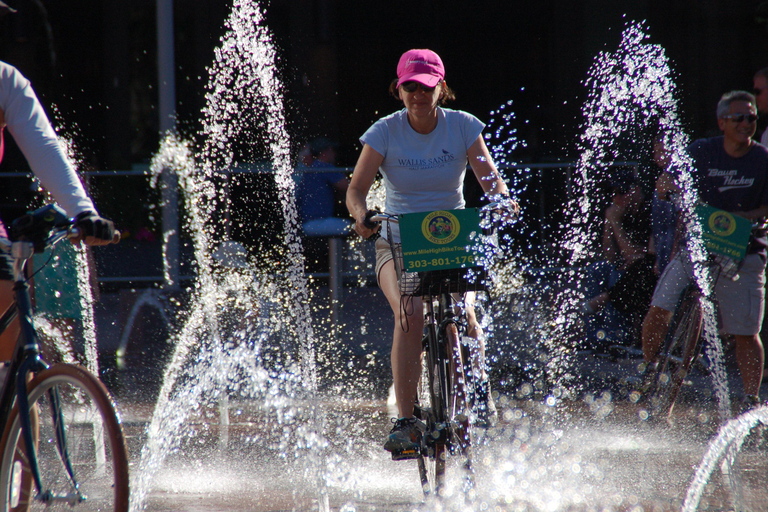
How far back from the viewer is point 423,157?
344 centimetres

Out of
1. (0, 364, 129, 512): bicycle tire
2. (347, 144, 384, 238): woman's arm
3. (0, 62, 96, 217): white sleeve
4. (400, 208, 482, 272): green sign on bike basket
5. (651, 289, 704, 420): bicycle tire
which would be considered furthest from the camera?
(651, 289, 704, 420): bicycle tire

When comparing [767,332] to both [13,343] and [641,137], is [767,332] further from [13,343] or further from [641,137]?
[13,343]

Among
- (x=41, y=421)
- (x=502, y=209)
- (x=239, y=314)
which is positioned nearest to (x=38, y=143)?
(x=41, y=421)

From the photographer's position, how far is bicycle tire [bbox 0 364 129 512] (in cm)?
233

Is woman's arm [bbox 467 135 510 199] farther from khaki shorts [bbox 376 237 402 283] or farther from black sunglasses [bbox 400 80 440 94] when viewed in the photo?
khaki shorts [bbox 376 237 402 283]

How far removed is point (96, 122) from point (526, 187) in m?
7.42

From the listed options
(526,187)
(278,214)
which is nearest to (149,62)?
(278,214)

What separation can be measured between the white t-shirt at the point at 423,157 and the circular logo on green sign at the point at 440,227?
443 millimetres

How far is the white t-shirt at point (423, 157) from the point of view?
11.3ft

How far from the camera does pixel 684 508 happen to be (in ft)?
10.3

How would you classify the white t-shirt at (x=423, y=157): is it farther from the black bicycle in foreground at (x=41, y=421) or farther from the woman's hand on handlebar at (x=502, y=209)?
the black bicycle in foreground at (x=41, y=421)

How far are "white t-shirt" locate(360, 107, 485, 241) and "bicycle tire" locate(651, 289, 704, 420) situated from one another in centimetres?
201

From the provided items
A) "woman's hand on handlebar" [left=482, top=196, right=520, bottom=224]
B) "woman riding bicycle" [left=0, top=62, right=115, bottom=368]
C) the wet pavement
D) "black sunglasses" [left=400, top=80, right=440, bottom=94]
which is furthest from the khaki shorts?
"woman riding bicycle" [left=0, top=62, right=115, bottom=368]

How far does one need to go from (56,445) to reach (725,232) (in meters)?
3.56
